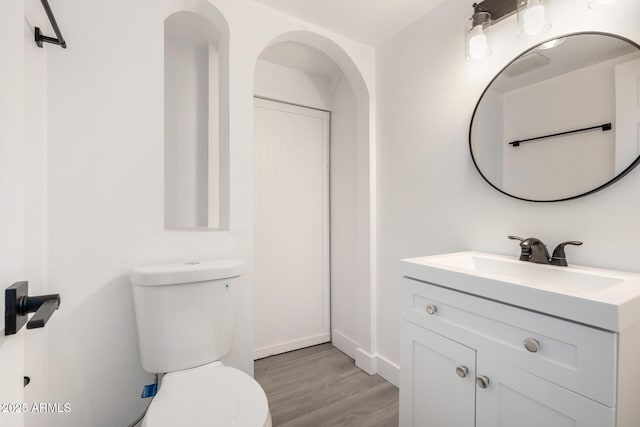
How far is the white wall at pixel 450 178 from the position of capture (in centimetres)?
105

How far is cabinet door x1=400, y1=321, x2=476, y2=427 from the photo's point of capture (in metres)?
0.99

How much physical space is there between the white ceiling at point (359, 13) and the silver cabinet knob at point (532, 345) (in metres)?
1.70

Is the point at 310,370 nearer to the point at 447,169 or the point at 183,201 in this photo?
the point at 183,201

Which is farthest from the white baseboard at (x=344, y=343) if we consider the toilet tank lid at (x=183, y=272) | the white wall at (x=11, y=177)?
the white wall at (x=11, y=177)

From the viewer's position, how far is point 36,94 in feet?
3.57

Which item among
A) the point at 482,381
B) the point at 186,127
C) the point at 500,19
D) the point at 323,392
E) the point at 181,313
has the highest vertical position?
the point at 500,19

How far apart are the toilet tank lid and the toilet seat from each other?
0.37m

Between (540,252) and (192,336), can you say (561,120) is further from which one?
(192,336)

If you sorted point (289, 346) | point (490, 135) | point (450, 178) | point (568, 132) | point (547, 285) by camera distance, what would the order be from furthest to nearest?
point (289, 346)
point (450, 178)
point (490, 135)
point (568, 132)
point (547, 285)

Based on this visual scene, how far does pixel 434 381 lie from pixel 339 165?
1711mm

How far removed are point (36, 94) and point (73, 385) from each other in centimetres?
115

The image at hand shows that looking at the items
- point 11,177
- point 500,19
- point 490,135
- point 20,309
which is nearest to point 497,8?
point 500,19

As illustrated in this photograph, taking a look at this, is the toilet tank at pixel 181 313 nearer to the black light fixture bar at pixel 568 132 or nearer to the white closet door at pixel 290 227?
the white closet door at pixel 290 227

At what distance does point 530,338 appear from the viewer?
Answer: 0.83 m
